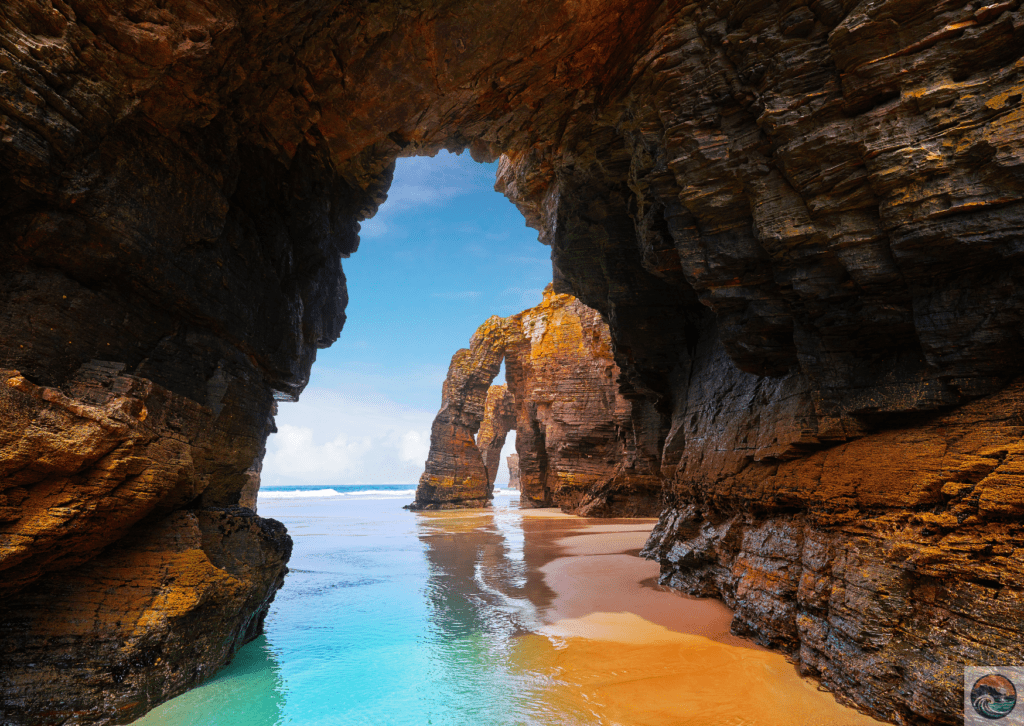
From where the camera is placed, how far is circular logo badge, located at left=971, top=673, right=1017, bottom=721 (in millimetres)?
3909

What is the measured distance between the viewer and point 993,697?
4062mm

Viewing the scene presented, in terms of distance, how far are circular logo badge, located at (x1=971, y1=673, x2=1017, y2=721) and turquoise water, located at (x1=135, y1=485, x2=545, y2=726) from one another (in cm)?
424

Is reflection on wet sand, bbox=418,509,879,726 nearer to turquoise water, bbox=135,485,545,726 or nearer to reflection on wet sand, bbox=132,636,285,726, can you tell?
turquoise water, bbox=135,485,545,726

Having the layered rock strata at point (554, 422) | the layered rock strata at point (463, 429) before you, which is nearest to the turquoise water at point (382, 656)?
the layered rock strata at point (554, 422)

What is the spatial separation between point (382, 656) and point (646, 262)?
8.76 m

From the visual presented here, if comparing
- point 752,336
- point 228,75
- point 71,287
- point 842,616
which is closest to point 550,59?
point 228,75

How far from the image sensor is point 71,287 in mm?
6363

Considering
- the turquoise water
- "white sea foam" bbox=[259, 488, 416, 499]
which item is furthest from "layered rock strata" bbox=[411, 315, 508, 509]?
"white sea foam" bbox=[259, 488, 416, 499]

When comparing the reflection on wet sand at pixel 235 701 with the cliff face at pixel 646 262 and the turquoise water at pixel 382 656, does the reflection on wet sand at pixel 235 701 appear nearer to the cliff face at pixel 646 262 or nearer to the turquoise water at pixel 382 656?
the turquoise water at pixel 382 656

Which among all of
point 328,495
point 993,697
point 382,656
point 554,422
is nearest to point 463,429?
point 554,422

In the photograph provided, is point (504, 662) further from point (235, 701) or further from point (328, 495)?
point (328, 495)

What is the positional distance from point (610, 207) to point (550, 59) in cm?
382

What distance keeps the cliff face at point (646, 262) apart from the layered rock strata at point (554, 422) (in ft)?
39.8

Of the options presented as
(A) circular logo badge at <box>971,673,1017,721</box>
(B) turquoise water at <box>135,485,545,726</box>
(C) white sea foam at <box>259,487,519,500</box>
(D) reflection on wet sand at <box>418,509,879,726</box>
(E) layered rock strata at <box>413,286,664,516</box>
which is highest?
(E) layered rock strata at <box>413,286,664,516</box>
